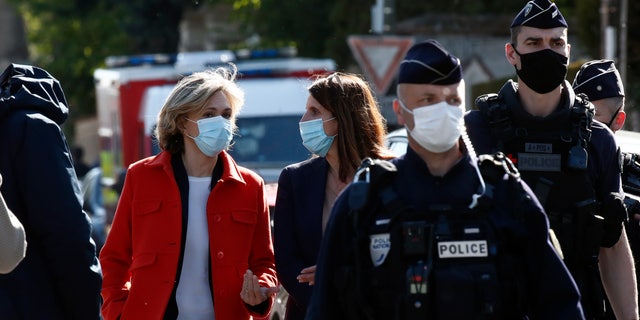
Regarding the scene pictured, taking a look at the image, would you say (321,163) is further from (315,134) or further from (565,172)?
(565,172)

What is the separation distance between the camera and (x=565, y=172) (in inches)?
205

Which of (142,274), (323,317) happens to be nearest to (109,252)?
(142,274)

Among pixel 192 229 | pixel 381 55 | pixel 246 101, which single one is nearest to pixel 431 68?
pixel 192 229

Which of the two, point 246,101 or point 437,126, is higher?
point 437,126

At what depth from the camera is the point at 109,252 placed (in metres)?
5.66

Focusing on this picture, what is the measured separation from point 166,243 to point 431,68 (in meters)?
1.79

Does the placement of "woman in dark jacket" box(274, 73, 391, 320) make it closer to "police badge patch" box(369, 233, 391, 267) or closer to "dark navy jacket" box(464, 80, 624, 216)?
"dark navy jacket" box(464, 80, 624, 216)

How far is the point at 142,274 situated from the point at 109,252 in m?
→ 0.19

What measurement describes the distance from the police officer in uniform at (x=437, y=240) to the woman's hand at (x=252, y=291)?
1330 mm

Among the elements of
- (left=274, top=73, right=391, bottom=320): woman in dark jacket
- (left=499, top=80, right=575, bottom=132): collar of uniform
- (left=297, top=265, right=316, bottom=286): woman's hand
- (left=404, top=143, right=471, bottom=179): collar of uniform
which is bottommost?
(left=297, top=265, right=316, bottom=286): woman's hand

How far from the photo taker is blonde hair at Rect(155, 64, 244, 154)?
585 centimetres

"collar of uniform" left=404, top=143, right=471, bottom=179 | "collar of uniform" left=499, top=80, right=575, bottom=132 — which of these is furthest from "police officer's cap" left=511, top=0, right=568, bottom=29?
"collar of uniform" left=404, top=143, right=471, bottom=179

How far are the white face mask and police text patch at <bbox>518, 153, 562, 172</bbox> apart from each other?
112 centimetres

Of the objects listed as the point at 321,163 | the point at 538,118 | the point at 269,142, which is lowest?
the point at 269,142
